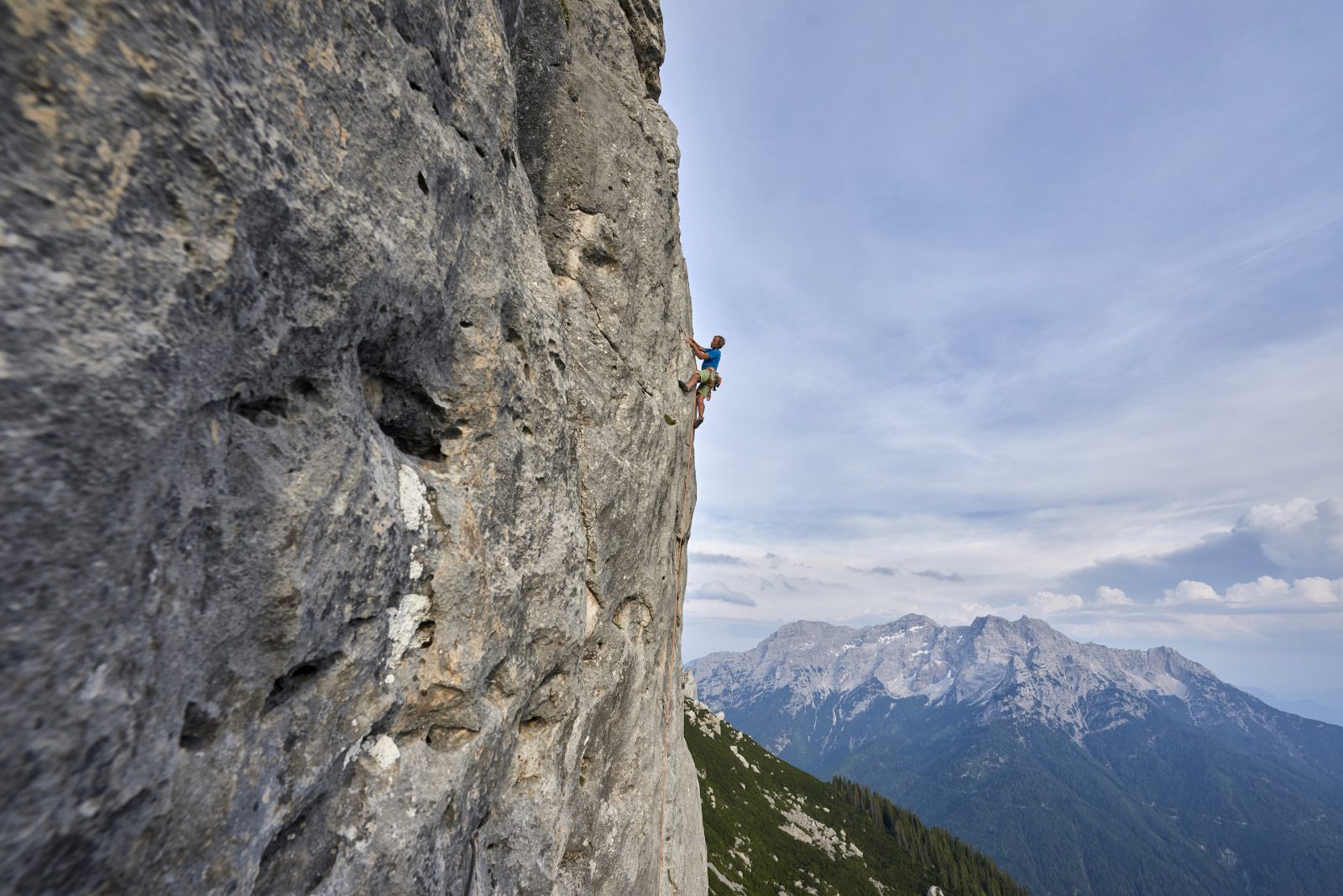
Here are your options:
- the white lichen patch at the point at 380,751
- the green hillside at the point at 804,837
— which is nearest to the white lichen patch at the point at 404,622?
the white lichen patch at the point at 380,751

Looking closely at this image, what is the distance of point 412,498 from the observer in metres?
8.24

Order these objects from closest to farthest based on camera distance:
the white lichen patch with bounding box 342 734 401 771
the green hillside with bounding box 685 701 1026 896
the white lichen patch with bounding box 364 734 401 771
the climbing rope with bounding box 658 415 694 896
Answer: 1. the white lichen patch with bounding box 342 734 401 771
2. the white lichen patch with bounding box 364 734 401 771
3. the climbing rope with bounding box 658 415 694 896
4. the green hillside with bounding box 685 701 1026 896

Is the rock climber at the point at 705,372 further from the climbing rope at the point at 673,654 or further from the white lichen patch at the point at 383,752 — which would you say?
the white lichen patch at the point at 383,752

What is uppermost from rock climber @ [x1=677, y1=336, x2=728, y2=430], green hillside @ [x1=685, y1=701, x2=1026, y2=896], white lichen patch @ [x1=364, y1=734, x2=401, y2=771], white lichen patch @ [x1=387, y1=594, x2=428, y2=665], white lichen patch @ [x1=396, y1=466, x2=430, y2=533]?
rock climber @ [x1=677, y1=336, x2=728, y2=430]

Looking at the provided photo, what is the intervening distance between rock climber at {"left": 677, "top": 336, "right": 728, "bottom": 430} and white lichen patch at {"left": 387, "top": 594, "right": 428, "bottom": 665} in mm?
12497

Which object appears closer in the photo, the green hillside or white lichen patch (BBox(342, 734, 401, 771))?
white lichen patch (BBox(342, 734, 401, 771))

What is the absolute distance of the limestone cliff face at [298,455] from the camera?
3898mm

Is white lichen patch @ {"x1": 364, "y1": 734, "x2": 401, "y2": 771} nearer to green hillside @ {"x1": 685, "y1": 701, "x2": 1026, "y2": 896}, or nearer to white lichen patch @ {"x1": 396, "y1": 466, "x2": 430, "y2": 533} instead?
white lichen patch @ {"x1": 396, "y1": 466, "x2": 430, "y2": 533}

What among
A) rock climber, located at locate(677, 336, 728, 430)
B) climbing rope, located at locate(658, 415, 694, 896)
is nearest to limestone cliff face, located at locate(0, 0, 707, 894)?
climbing rope, located at locate(658, 415, 694, 896)

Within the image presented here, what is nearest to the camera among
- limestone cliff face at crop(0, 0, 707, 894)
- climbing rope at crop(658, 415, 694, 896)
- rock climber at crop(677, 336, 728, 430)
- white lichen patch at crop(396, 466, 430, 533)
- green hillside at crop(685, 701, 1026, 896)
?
limestone cliff face at crop(0, 0, 707, 894)

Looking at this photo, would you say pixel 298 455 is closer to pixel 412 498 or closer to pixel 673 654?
pixel 412 498

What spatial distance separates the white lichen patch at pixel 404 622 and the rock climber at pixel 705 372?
12.5 m

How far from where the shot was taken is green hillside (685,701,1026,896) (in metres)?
88.2

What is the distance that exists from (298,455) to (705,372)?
49.3 ft
